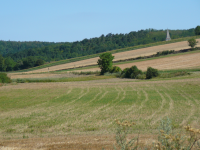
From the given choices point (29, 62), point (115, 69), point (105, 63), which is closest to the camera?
point (115, 69)

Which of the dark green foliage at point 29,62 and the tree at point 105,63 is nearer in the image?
the tree at point 105,63

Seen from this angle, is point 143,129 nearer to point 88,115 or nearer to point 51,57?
point 88,115

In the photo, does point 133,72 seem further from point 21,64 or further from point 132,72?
point 21,64

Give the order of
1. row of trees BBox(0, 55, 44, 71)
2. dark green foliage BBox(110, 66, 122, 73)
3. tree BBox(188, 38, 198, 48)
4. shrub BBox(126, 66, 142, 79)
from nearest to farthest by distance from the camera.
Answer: shrub BBox(126, 66, 142, 79)
dark green foliage BBox(110, 66, 122, 73)
tree BBox(188, 38, 198, 48)
row of trees BBox(0, 55, 44, 71)

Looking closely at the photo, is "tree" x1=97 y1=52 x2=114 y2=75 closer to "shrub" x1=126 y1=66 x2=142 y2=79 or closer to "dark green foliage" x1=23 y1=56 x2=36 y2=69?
"shrub" x1=126 y1=66 x2=142 y2=79

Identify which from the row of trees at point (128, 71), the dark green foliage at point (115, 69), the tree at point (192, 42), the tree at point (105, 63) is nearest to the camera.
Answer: the row of trees at point (128, 71)

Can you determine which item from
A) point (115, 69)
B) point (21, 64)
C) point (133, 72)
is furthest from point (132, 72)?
point (21, 64)

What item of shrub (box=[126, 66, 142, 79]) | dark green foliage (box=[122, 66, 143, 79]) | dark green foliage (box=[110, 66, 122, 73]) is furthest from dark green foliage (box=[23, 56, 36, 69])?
shrub (box=[126, 66, 142, 79])

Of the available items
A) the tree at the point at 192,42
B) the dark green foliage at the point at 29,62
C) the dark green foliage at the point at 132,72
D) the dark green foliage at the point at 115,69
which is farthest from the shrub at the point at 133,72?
the dark green foliage at the point at 29,62

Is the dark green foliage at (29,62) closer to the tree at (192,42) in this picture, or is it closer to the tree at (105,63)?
the tree at (105,63)

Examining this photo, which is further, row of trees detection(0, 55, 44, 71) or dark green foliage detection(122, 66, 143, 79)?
row of trees detection(0, 55, 44, 71)

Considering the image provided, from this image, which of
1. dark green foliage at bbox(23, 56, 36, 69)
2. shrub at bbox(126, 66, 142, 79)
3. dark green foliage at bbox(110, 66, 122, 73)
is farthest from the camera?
dark green foliage at bbox(23, 56, 36, 69)

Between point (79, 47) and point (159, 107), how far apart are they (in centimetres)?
17429

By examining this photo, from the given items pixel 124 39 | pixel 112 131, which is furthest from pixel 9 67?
pixel 112 131
